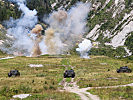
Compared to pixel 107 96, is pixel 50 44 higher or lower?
higher

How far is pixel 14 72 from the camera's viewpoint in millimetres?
58125

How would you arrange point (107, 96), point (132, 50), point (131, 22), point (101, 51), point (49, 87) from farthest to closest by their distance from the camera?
point (131, 22) → point (101, 51) → point (132, 50) → point (49, 87) → point (107, 96)

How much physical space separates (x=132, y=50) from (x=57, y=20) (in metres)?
60.1

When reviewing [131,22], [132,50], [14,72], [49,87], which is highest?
[131,22]

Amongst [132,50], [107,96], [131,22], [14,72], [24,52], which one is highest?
[131,22]

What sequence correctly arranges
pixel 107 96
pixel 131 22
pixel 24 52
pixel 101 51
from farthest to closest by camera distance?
pixel 131 22 < pixel 101 51 < pixel 24 52 < pixel 107 96

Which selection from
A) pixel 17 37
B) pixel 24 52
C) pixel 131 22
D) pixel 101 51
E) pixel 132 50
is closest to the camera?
pixel 132 50

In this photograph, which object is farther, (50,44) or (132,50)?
(50,44)

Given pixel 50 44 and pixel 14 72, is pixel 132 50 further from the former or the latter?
pixel 14 72

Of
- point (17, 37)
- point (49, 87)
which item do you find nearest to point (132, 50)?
point (17, 37)

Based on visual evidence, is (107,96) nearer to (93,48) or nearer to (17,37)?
(93,48)

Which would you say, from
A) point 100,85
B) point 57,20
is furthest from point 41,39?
point 100,85

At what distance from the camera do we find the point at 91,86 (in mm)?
41438

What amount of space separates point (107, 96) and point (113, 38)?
164 m
